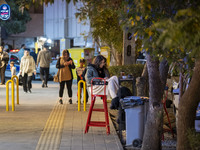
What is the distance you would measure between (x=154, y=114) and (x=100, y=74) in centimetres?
372

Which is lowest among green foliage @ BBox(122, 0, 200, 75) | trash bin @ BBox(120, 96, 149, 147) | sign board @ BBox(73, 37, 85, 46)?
trash bin @ BBox(120, 96, 149, 147)

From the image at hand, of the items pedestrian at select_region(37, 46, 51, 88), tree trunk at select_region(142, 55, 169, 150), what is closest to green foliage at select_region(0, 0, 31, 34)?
pedestrian at select_region(37, 46, 51, 88)

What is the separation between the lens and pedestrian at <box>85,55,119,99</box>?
29.4ft

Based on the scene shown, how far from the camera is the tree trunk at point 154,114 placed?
7.34m

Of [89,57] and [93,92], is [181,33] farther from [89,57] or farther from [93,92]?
[89,57]

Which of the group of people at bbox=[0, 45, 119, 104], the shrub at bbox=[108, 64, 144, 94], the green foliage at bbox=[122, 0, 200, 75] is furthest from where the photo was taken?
the shrub at bbox=[108, 64, 144, 94]

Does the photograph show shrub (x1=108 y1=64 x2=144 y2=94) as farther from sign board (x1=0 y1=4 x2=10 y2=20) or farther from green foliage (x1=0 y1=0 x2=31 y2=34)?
green foliage (x1=0 y1=0 x2=31 y2=34)

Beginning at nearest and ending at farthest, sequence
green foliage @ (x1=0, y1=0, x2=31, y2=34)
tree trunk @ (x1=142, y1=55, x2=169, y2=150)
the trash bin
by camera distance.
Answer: tree trunk @ (x1=142, y1=55, x2=169, y2=150) < the trash bin < green foliage @ (x1=0, y1=0, x2=31, y2=34)

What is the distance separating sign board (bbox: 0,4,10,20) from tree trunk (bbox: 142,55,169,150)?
60.9ft

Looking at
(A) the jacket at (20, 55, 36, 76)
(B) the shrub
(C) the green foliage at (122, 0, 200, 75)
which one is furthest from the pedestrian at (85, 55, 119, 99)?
(A) the jacket at (20, 55, 36, 76)

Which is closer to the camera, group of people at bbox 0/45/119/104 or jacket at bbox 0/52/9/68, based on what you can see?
group of people at bbox 0/45/119/104

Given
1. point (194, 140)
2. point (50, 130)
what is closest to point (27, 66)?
point (50, 130)

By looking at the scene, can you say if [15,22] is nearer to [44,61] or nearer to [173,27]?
[44,61]

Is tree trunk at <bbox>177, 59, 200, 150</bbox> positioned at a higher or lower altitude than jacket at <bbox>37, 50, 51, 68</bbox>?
lower
